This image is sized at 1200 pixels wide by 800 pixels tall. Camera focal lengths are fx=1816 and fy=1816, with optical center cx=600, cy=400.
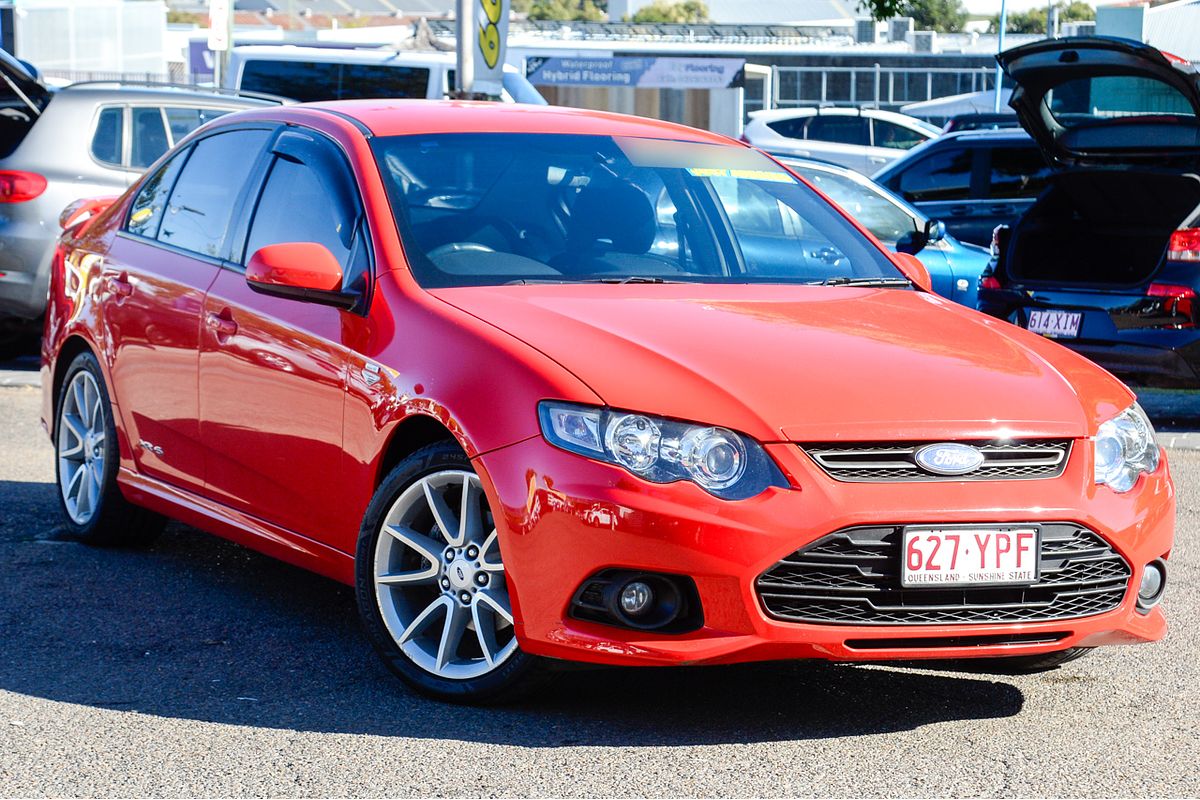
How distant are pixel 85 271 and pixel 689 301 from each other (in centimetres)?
271

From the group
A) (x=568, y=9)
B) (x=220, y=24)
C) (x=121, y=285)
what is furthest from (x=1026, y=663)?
(x=568, y=9)

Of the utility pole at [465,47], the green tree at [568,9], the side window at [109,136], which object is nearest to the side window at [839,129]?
the utility pole at [465,47]

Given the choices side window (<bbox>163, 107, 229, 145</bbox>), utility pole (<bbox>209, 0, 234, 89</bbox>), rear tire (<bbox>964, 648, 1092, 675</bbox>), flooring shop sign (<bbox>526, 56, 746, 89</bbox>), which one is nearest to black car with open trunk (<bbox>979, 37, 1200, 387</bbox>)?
side window (<bbox>163, 107, 229, 145</bbox>)

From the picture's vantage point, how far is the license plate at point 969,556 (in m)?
4.09

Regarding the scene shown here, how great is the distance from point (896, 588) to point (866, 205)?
818 centimetres

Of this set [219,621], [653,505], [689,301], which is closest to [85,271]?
[219,621]

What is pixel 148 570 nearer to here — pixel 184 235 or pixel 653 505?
pixel 184 235

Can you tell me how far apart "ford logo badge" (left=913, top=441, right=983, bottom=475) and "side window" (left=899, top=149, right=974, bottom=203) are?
1120 centimetres

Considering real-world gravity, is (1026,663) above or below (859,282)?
below

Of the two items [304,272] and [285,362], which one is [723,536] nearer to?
[304,272]

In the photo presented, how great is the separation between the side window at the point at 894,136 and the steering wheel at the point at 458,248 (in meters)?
22.3

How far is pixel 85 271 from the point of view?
6.59 metres

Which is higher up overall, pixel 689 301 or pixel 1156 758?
pixel 689 301

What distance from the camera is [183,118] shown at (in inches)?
458
